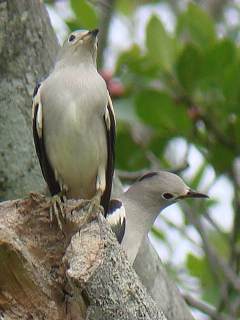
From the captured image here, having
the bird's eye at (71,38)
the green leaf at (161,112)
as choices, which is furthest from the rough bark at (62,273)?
the green leaf at (161,112)

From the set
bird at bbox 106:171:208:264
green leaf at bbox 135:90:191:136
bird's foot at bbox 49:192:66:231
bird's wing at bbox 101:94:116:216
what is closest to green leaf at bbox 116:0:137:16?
green leaf at bbox 135:90:191:136

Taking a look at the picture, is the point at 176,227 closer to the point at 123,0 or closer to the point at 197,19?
the point at 197,19

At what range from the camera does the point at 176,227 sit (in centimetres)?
702

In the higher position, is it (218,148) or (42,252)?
(42,252)

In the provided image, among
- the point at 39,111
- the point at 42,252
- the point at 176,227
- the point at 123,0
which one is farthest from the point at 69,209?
the point at 123,0

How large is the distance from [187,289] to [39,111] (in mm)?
3199

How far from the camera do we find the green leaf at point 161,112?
19.9ft

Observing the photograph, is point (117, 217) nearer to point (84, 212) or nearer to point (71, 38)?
point (71, 38)

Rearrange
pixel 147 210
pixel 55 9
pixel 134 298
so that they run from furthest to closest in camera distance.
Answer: pixel 55 9 → pixel 147 210 → pixel 134 298

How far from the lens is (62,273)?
12.4 feet

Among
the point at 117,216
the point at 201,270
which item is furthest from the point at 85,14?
the point at 201,270

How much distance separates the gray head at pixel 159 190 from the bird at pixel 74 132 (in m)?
0.59

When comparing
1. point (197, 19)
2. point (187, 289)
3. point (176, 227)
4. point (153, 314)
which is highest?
point (153, 314)

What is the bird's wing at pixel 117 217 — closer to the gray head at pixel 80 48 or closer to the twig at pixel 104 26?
the gray head at pixel 80 48
